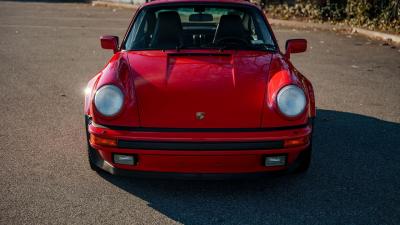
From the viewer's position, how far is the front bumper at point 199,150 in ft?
11.6

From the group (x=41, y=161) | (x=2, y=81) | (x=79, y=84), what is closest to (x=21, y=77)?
(x=2, y=81)

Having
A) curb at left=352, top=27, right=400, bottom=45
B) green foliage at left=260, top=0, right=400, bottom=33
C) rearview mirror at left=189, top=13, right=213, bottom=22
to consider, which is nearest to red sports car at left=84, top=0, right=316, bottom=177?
rearview mirror at left=189, top=13, right=213, bottom=22

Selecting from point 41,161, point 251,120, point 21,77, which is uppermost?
point 251,120

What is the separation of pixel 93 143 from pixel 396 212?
219 centimetres

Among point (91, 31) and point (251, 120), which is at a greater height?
point (251, 120)

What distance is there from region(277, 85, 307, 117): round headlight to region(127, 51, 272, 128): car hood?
137mm

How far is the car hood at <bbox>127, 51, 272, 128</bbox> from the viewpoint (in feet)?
12.0

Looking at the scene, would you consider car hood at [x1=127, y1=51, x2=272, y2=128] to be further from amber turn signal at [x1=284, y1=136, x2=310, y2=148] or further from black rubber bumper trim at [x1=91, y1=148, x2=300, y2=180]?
black rubber bumper trim at [x1=91, y1=148, x2=300, y2=180]

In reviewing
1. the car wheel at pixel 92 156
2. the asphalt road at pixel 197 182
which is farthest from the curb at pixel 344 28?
the car wheel at pixel 92 156

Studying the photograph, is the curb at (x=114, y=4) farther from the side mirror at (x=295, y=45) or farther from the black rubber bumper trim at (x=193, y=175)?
the black rubber bumper trim at (x=193, y=175)

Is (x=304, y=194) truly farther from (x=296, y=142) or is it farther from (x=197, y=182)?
(x=197, y=182)

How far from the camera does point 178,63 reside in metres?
4.20

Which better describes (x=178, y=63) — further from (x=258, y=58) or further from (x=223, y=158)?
(x=223, y=158)

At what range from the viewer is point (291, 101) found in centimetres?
376
